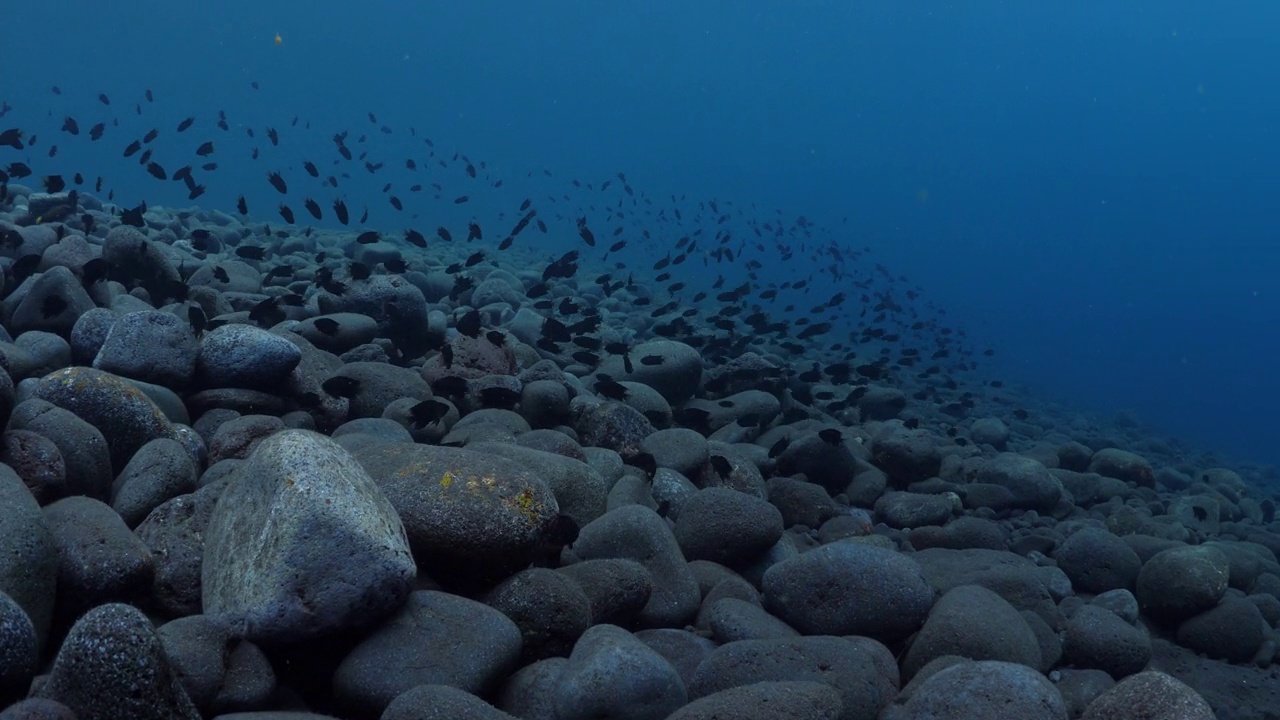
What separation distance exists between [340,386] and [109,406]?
6.69 ft

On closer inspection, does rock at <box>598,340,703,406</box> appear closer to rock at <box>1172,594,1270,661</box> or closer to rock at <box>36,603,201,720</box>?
rock at <box>1172,594,1270,661</box>

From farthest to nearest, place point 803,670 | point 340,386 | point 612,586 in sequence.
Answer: point 340,386
point 612,586
point 803,670

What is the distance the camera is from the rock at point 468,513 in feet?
14.4

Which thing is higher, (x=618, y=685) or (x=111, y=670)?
(x=618, y=685)

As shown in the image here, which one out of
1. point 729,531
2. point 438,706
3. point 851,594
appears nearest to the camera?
point 438,706

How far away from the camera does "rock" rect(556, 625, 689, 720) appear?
11.9 feet

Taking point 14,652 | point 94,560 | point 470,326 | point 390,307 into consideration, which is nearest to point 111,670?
point 14,652

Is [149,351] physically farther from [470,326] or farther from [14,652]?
[14,652]

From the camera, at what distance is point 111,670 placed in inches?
109

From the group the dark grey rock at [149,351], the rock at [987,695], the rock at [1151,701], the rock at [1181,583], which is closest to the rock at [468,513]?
the rock at [987,695]

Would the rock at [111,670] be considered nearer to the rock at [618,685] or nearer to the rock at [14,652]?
the rock at [14,652]

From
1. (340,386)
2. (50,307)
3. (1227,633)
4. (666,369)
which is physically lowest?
(50,307)

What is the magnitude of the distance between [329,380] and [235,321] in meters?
2.72

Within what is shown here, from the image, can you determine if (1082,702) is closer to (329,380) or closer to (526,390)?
(526,390)
